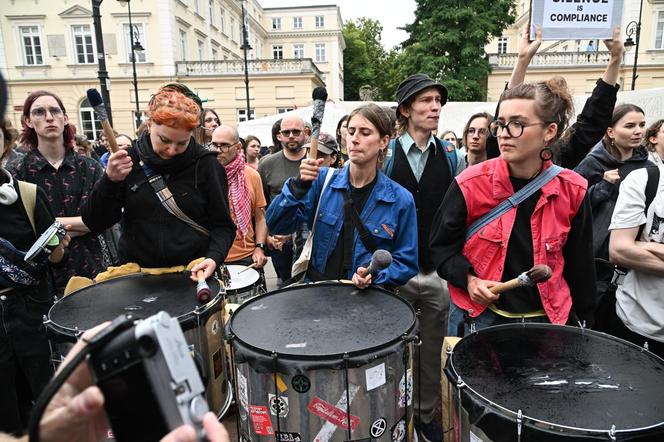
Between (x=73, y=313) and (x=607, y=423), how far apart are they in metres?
2.28

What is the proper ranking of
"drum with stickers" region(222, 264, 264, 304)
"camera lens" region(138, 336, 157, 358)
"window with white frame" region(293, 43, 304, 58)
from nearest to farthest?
"camera lens" region(138, 336, 157, 358), "drum with stickers" region(222, 264, 264, 304), "window with white frame" region(293, 43, 304, 58)

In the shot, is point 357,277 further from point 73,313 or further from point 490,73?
point 490,73

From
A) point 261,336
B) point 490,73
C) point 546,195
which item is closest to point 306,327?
point 261,336

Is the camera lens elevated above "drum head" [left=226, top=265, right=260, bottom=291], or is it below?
above

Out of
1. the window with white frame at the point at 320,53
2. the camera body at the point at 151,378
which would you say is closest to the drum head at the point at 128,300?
the camera body at the point at 151,378

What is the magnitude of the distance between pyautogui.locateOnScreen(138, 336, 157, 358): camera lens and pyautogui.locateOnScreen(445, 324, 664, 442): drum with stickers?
1.12 meters

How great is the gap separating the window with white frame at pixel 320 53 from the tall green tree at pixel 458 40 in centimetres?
3182

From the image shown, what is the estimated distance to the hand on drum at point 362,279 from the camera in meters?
2.26

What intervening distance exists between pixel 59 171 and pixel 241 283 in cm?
165

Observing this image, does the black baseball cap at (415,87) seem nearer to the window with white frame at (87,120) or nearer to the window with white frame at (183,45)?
the window with white frame at (87,120)

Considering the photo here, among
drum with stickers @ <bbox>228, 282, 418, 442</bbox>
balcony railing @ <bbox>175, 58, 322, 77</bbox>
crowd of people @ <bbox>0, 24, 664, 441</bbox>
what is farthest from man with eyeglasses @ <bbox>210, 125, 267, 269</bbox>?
balcony railing @ <bbox>175, 58, 322, 77</bbox>

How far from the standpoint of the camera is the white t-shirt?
2.32m

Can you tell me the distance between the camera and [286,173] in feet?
16.7

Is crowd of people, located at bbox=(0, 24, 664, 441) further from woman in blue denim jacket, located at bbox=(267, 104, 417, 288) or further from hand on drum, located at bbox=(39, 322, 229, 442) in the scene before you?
hand on drum, located at bbox=(39, 322, 229, 442)
